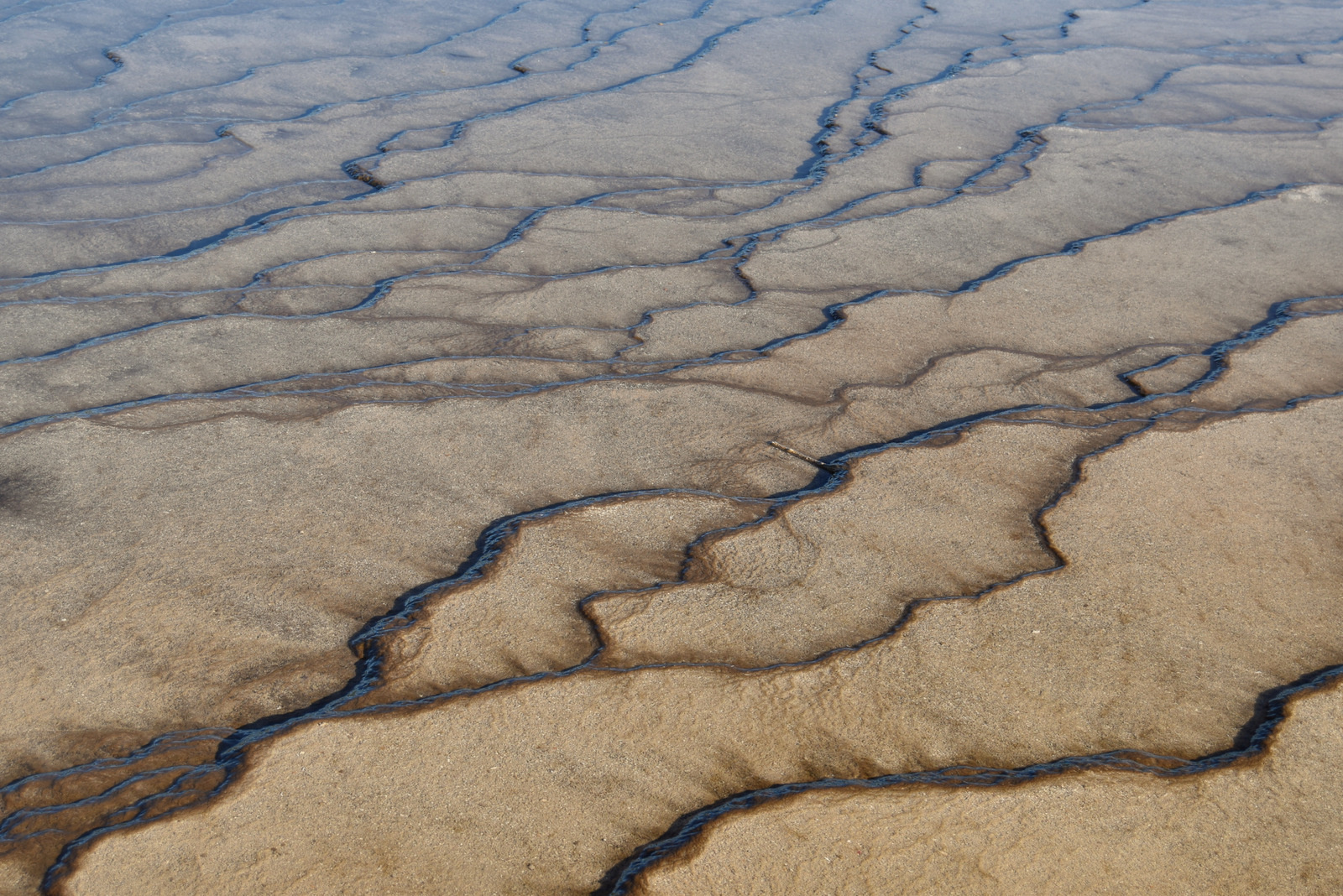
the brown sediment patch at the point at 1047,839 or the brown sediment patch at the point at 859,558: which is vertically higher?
the brown sediment patch at the point at 859,558

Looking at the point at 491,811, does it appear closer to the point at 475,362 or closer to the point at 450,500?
the point at 450,500

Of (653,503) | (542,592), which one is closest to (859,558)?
(653,503)

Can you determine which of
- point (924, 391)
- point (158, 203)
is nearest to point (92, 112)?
point (158, 203)

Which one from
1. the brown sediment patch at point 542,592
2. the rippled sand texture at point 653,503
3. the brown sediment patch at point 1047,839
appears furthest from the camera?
the brown sediment patch at point 542,592

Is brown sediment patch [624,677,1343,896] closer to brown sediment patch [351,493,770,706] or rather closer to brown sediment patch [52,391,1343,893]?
brown sediment patch [52,391,1343,893]

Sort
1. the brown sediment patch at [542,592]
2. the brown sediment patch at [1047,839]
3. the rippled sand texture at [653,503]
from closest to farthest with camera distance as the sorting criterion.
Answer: the brown sediment patch at [1047,839], the rippled sand texture at [653,503], the brown sediment patch at [542,592]

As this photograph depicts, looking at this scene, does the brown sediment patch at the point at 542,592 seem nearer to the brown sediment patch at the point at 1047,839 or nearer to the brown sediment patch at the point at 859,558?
the brown sediment patch at the point at 859,558

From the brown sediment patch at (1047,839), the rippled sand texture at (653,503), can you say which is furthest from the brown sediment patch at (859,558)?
the brown sediment patch at (1047,839)
